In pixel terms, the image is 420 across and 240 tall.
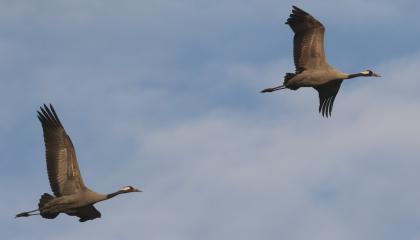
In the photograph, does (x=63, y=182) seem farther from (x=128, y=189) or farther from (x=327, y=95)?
(x=327, y=95)

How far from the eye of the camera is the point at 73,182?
1144 inches

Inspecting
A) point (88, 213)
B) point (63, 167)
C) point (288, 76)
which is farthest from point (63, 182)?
point (288, 76)

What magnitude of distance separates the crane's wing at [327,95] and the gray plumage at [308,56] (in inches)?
49.8

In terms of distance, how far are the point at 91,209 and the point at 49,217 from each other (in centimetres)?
157

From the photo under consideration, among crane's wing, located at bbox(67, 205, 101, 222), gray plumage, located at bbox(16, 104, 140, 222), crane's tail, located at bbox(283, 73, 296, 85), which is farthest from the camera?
crane's tail, located at bbox(283, 73, 296, 85)

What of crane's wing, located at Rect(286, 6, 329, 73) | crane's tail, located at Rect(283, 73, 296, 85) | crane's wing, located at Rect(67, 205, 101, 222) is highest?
crane's wing, located at Rect(286, 6, 329, 73)

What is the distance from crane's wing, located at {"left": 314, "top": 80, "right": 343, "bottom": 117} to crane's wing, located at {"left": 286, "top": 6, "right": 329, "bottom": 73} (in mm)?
1775

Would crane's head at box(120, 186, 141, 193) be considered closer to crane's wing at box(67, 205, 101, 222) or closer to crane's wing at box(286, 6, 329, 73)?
crane's wing at box(67, 205, 101, 222)

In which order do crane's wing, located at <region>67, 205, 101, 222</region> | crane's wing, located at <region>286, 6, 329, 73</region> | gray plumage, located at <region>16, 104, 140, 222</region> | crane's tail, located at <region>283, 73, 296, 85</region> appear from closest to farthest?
1. gray plumage, located at <region>16, 104, 140, 222</region>
2. crane's wing, located at <region>67, 205, 101, 222</region>
3. crane's wing, located at <region>286, 6, 329, 73</region>
4. crane's tail, located at <region>283, 73, 296, 85</region>

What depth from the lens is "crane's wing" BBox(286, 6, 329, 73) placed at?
31.3 metres

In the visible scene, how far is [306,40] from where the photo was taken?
103 ft

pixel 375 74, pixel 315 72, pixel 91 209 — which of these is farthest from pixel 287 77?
pixel 91 209

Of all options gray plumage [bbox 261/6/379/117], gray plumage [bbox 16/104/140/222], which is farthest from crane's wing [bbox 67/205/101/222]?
gray plumage [bbox 261/6/379/117]

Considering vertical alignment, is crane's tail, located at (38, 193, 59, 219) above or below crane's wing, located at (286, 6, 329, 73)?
below
